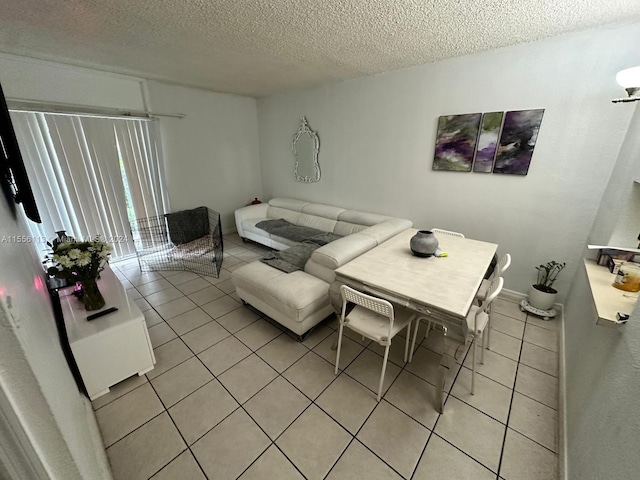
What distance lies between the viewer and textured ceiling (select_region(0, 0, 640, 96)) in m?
1.68

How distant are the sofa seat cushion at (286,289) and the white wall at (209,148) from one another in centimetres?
251

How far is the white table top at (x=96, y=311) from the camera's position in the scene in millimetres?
1601

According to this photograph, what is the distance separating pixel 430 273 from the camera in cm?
173

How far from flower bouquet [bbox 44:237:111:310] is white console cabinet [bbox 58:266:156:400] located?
10 cm

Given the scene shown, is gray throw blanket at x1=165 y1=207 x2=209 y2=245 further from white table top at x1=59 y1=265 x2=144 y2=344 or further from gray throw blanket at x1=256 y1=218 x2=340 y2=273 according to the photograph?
white table top at x1=59 y1=265 x2=144 y2=344

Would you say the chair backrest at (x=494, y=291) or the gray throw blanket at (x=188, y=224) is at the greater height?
the chair backrest at (x=494, y=291)

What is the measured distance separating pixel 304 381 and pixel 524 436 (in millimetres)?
1338

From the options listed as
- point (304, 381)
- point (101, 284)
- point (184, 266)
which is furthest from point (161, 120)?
point (304, 381)

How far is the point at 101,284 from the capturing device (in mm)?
2164

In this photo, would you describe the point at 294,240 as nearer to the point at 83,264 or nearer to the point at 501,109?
the point at 83,264

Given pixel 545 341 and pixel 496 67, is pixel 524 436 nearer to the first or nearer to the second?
pixel 545 341

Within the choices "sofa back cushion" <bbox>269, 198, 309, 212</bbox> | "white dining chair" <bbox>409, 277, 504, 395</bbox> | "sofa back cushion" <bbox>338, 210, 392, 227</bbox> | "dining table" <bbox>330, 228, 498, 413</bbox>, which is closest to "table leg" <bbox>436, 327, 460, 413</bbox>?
"dining table" <bbox>330, 228, 498, 413</bbox>

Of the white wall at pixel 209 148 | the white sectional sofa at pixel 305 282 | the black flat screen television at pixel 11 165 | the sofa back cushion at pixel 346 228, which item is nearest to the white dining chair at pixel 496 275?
the white sectional sofa at pixel 305 282

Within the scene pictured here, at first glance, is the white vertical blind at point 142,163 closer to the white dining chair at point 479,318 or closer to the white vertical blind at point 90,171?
the white vertical blind at point 90,171
